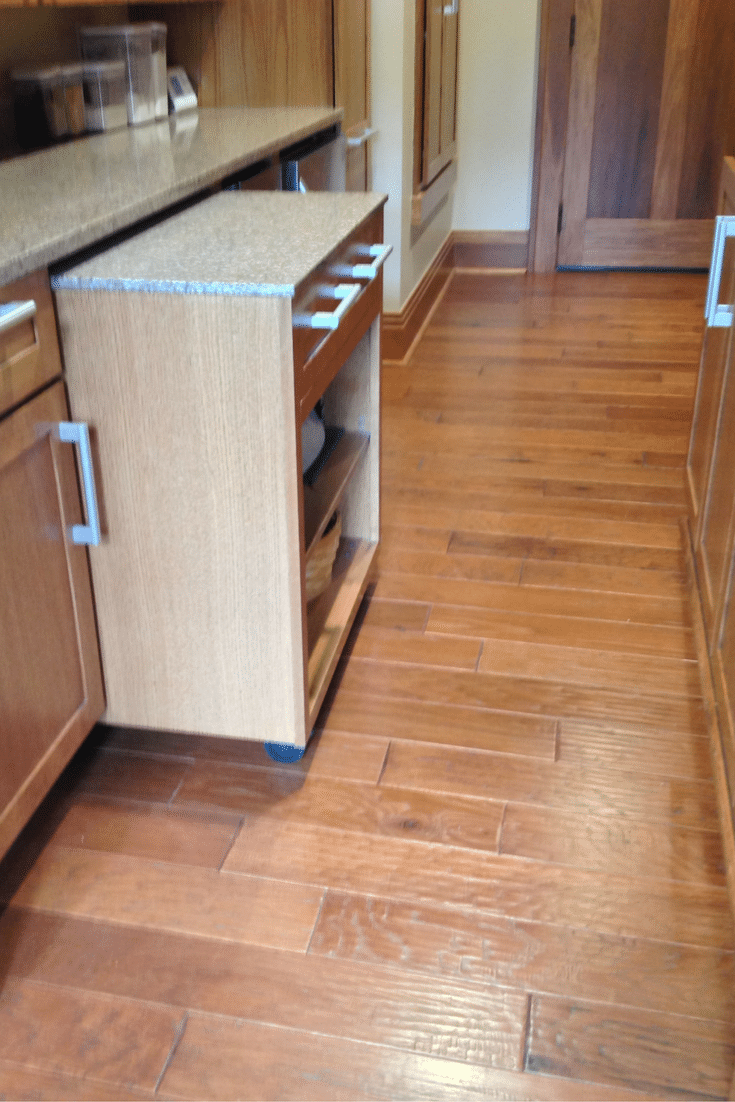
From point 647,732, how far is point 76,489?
40.8 inches

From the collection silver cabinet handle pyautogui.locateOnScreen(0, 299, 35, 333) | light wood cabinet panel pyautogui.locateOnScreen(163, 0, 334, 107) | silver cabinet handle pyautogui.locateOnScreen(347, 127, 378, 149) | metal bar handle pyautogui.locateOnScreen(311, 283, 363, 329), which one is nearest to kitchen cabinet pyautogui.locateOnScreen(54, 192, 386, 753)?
metal bar handle pyautogui.locateOnScreen(311, 283, 363, 329)

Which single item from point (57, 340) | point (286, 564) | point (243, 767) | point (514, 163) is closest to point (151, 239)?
point (57, 340)

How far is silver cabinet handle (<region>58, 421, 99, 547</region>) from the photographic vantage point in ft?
4.28

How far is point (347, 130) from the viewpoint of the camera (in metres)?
2.89

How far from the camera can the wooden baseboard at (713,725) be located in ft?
4.67

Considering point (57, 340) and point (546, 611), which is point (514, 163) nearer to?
point (546, 611)

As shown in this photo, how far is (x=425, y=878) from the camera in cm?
142

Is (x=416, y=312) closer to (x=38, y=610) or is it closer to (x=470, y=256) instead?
(x=470, y=256)

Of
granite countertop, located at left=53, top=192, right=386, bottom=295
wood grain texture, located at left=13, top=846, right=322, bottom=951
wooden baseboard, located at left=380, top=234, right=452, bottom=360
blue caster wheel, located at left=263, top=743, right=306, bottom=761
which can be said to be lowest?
wood grain texture, located at left=13, top=846, right=322, bottom=951

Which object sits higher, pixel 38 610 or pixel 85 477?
pixel 85 477

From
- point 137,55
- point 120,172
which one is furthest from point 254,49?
point 120,172

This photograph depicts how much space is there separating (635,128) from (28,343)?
13.3ft

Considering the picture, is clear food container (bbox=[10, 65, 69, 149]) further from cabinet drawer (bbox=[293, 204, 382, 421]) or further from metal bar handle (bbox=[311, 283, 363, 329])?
metal bar handle (bbox=[311, 283, 363, 329])

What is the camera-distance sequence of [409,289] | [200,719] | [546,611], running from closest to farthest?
[200,719] → [546,611] → [409,289]
